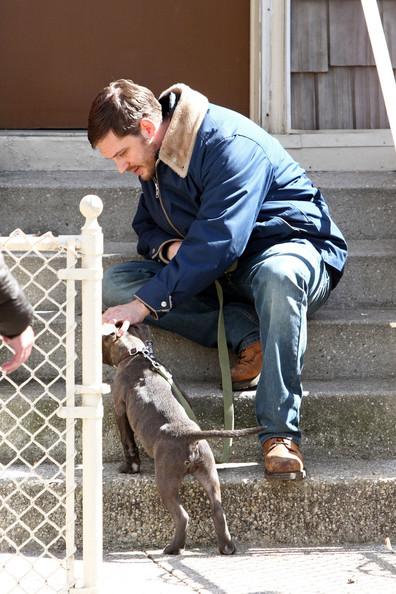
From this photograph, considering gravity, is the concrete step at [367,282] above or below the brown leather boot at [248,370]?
above

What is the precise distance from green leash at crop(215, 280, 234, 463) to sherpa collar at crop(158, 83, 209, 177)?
0.56 metres

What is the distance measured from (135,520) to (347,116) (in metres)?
3.08

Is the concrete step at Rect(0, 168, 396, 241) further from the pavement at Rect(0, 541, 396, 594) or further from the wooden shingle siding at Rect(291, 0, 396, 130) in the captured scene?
the pavement at Rect(0, 541, 396, 594)

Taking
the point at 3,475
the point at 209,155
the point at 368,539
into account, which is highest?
the point at 209,155

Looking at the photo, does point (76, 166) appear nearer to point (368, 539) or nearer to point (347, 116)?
point (347, 116)

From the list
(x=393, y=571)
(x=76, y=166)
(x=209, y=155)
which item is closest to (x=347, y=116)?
(x=76, y=166)

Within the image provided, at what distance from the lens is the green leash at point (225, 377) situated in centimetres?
427

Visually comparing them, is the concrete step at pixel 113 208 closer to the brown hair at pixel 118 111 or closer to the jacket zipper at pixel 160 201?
the jacket zipper at pixel 160 201

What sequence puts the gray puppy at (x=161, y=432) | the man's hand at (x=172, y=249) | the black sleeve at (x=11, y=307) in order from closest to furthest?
the black sleeve at (x=11, y=307)
the gray puppy at (x=161, y=432)
the man's hand at (x=172, y=249)

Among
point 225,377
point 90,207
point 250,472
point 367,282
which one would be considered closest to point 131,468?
point 250,472

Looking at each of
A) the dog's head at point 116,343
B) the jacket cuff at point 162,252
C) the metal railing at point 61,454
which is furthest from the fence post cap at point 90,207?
the jacket cuff at point 162,252

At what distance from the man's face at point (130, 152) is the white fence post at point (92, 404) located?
3.15 feet

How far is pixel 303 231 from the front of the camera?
4520 mm

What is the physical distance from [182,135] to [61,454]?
1.42m
